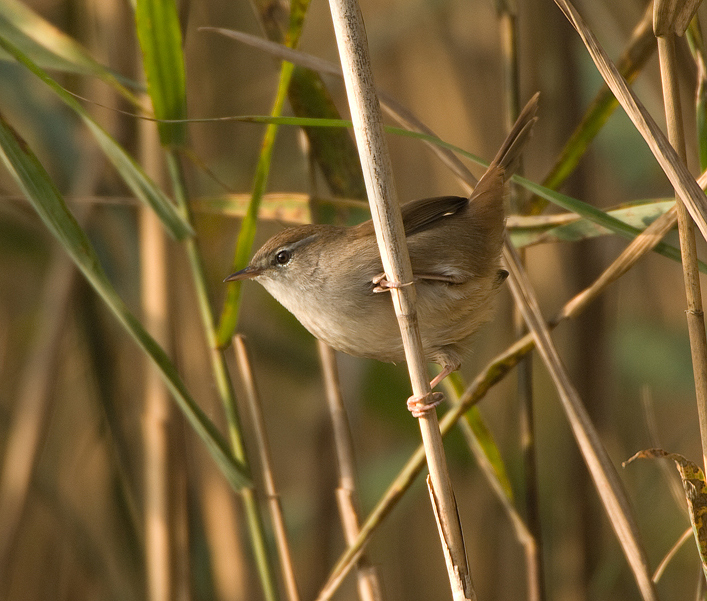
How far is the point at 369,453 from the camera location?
120 inches

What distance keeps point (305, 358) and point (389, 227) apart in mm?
1571

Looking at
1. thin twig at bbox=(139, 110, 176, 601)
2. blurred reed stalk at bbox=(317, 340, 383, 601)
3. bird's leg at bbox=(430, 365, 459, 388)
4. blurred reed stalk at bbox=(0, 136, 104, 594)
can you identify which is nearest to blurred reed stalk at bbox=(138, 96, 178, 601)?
thin twig at bbox=(139, 110, 176, 601)

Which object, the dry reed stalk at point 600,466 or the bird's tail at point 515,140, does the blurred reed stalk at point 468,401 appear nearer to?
the dry reed stalk at point 600,466

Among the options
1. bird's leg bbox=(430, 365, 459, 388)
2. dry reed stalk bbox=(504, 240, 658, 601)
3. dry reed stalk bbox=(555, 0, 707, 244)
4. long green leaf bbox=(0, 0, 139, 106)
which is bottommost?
dry reed stalk bbox=(504, 240, 658, 601)

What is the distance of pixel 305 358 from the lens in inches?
106

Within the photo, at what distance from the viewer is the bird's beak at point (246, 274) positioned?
1.63 meters

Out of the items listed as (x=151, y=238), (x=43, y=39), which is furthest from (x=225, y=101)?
(x=43, y=39)

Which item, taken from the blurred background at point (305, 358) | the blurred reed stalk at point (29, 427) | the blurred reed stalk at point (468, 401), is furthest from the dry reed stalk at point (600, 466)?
the blurred reed stalk at point (29, 427)

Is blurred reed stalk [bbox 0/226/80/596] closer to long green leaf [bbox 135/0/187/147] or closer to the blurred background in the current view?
the blurred background

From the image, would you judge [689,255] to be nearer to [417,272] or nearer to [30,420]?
[417,272]

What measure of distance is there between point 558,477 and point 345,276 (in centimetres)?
149

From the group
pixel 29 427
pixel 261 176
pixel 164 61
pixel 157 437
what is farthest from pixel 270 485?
pixel 164 61

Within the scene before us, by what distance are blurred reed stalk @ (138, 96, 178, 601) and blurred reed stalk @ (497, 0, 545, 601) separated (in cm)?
94

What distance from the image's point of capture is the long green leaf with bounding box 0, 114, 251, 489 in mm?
1213
